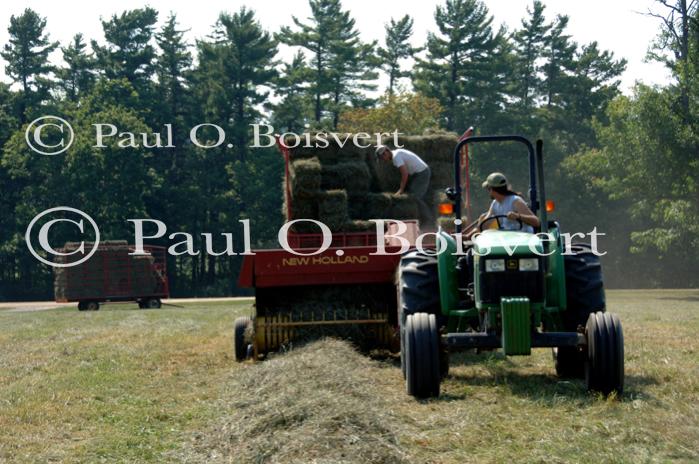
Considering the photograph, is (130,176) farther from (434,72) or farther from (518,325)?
(518,325)

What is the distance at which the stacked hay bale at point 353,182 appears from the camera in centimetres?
1469

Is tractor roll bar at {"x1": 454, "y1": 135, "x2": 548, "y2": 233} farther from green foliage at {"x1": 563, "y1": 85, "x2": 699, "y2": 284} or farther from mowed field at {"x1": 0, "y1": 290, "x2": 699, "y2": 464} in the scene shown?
green foliage at {"x1": 563, "y1": 85, "x2": 699, "y2": 284}

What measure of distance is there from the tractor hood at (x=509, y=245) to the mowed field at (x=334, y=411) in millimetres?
1175

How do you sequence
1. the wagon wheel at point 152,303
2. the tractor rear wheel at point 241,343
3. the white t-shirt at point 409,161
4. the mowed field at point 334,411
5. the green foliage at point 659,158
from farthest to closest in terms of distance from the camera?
the wagon wheel at point 152,303 → the green foliage at point 659,158 → the white t-shirt at point 409,161 → the tractor rear wheel at point 241,343 → the mowed field at point 334,411

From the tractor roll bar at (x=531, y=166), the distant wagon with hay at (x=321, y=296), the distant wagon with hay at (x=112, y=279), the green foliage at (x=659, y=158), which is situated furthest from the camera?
the distant wagon with hay at (x=112, y=279)

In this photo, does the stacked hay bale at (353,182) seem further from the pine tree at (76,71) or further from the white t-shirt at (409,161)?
the pine tree at (76,71)

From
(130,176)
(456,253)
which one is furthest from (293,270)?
(130,176)

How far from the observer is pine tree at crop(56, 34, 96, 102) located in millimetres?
69000

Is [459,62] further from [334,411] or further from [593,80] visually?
[334,411]

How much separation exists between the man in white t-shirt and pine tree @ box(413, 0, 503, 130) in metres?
48.0

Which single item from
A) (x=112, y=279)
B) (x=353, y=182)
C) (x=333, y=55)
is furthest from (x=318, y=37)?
(x=353, y=182)

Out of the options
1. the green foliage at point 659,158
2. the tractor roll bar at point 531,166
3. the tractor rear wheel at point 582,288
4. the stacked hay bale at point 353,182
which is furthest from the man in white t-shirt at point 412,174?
the green foliage at point 659,158

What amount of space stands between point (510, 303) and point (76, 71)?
65.5m

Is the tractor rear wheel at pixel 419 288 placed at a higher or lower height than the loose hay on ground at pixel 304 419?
higher
